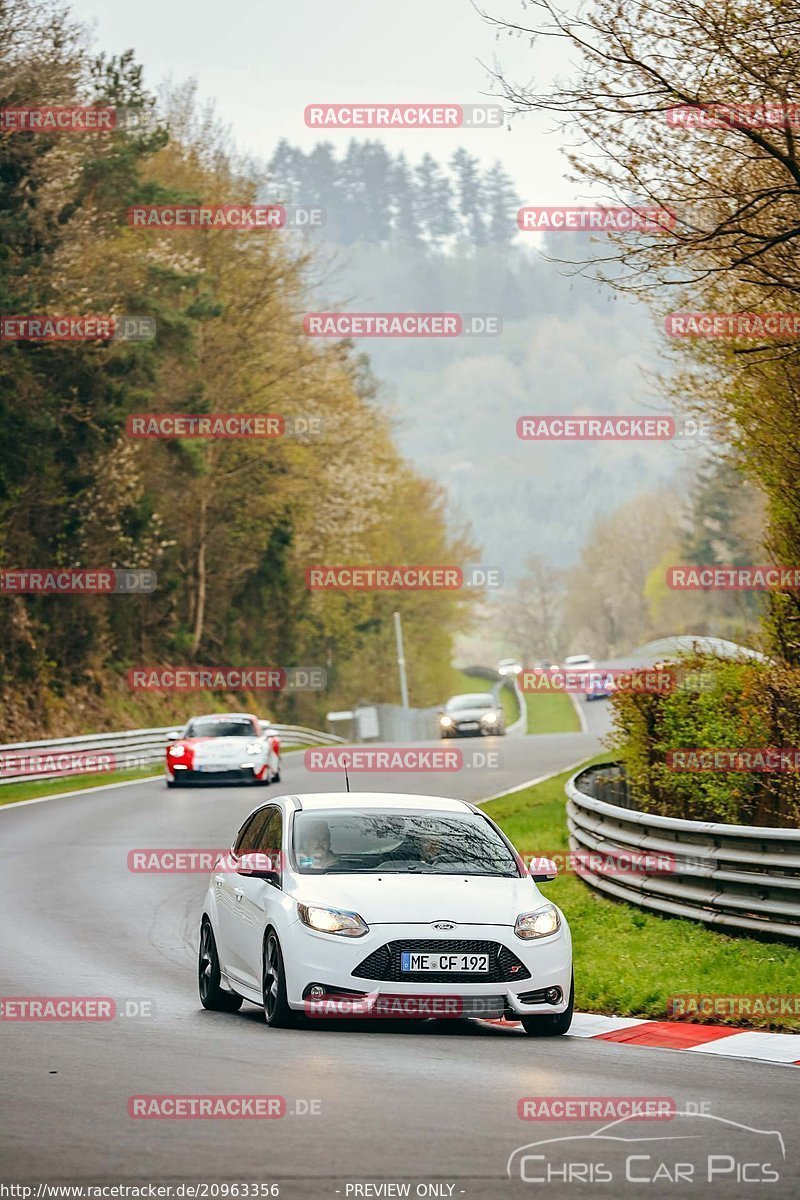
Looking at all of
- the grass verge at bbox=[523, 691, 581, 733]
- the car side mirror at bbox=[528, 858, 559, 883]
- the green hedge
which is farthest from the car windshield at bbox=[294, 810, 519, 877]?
the grass verge at bbox=[523, 691, 581, 733]

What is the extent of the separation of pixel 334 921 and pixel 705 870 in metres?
4.12

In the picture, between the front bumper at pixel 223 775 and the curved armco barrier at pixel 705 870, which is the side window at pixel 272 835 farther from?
the front bumper at pixel 223 775

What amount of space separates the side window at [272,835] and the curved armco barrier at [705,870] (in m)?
3.36

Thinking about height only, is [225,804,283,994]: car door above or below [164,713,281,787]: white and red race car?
above

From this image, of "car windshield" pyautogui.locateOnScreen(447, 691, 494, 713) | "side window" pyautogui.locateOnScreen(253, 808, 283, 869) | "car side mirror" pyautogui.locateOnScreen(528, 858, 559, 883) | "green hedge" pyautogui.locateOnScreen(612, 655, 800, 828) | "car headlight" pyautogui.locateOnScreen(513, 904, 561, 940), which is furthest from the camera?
"car windshield" pyautogui.locateOnScreen(447, 691, 494, 713)

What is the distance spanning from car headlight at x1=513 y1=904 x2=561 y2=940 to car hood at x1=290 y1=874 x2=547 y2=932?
5cm

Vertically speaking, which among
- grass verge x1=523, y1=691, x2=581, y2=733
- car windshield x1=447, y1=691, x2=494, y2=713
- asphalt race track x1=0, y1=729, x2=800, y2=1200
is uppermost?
asphalt race track x1=0, y1=729, x2=800, y2=1200

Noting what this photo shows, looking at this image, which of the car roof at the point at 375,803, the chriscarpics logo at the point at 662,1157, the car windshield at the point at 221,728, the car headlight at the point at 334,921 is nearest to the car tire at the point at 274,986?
the car headlight at the point at 334,921

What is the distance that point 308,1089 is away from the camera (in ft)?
27.3

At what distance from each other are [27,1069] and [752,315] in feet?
37.6

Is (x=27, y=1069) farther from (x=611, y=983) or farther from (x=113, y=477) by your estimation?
(x=113, y=477)

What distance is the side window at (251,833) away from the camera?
12398mm

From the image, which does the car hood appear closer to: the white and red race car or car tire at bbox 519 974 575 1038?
car tire at bbox 519 974 575 1038

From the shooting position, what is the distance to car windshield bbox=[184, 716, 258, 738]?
35438mm
